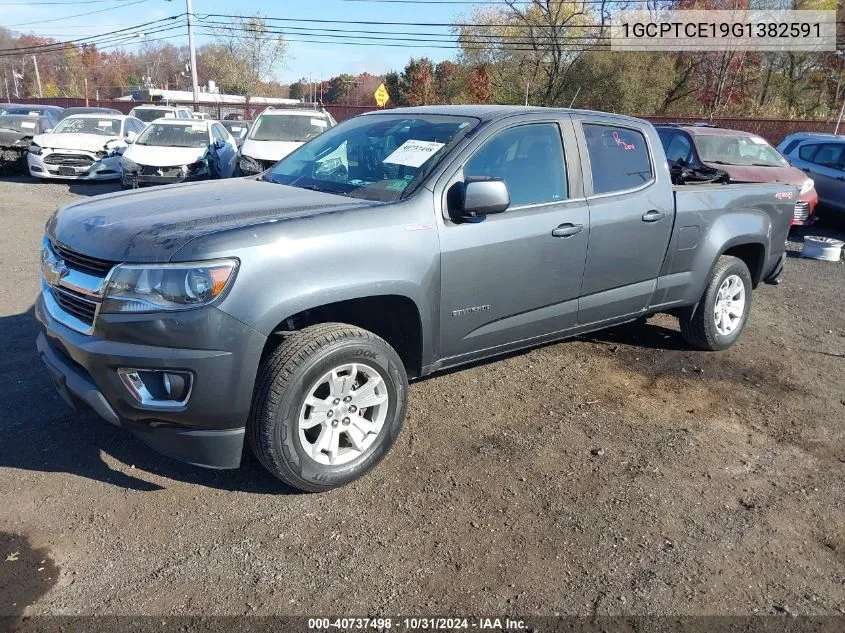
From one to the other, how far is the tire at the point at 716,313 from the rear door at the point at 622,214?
72 cm

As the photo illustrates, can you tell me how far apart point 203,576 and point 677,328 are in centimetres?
474

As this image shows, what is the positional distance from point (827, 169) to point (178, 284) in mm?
12656

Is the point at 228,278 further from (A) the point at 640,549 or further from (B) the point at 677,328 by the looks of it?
(B) the point at 677,328

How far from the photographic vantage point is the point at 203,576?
2.67m

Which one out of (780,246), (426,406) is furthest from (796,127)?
(426,406)

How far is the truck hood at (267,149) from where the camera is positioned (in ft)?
38.2

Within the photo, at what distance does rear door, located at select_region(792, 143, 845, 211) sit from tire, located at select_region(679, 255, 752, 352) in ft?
→ 26.0

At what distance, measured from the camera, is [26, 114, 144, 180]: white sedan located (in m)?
13.9

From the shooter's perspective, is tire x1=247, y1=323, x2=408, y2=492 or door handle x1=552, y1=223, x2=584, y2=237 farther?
door handle x1=552, y1=223, x2=584, y2=237

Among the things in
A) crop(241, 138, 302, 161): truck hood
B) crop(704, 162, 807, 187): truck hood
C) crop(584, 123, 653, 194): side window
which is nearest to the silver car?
crop(704, 162, 807, 187): truck hood

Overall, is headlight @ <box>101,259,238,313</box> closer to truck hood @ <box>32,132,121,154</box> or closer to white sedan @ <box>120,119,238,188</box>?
white sedan @ <box>120,119,238,188</box>

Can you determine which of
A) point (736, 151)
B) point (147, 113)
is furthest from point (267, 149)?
point (147, 113)

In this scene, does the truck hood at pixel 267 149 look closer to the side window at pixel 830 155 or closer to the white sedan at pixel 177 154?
the white sedan at pixel 177 154

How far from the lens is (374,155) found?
3.95m
